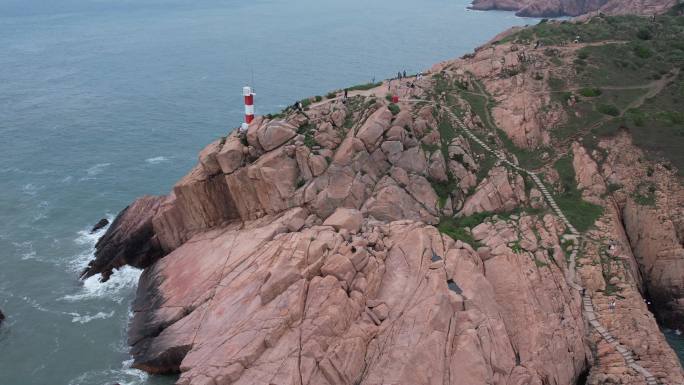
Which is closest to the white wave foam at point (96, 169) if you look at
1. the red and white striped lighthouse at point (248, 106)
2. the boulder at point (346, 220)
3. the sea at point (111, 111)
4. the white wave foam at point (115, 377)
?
the sea at point (111, 111)

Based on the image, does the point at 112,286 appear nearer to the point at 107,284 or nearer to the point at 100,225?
the point at 107,284

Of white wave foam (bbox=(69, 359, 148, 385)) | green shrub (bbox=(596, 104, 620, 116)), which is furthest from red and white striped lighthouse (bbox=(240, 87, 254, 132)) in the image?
green shrub (bbox=(596, 104, 620, 116))

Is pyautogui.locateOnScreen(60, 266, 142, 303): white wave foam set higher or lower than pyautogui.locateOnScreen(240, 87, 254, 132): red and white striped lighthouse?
lower

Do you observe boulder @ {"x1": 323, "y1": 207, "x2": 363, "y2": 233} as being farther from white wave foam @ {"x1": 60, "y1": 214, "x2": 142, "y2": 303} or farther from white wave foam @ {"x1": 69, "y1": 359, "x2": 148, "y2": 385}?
white wave foam @ {"x1": 60, "y1": 214, "x2": 142, "y2": 303}

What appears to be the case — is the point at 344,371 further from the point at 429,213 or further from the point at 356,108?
the point at 356,108

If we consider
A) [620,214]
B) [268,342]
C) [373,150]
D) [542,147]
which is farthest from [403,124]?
[268,342]

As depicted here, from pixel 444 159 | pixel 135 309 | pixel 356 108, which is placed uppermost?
pixel 356 108

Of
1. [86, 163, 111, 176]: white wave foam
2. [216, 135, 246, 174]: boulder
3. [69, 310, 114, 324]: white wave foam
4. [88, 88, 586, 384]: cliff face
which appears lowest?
[69, 310, 114, 324]: white wave foam
